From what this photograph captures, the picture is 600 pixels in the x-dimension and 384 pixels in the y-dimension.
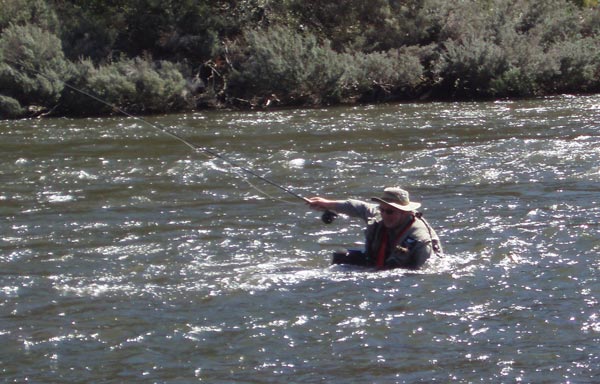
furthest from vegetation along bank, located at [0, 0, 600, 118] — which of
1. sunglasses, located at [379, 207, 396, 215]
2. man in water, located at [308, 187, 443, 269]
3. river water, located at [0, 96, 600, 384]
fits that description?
sunglasses, located at [379, 207, 396, 215]

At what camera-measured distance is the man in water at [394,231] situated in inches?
380

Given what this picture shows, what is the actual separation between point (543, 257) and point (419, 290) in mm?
1887

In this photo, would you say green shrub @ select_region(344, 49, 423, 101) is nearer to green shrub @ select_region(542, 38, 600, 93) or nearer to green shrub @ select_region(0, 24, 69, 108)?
green shrub @ select_region(542, 38, 600, 93)

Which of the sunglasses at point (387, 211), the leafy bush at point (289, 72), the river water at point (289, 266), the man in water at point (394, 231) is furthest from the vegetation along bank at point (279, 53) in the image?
the sunglasses at point (387, 211)

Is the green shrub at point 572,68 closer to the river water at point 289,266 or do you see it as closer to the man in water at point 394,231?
the river water at point 289,266

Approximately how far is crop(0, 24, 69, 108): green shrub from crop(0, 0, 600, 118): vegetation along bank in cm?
3

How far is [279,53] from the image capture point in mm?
27125

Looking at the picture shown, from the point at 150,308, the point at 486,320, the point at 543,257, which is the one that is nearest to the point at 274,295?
the point at 150,308

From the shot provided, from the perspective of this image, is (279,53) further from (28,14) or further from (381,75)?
(28,14)

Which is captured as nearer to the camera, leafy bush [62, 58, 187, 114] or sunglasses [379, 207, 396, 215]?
sunglasses [379, 207, 396, 215]

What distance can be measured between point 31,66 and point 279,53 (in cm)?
616

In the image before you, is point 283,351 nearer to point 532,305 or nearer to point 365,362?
point 365,362

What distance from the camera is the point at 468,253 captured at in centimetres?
1088

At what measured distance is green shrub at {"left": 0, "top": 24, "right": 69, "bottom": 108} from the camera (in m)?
24.8
